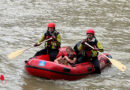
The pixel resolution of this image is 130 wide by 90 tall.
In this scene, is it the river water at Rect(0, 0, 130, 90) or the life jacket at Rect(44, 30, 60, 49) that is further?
the life jacket at Rect(44, 30, 60, 49)

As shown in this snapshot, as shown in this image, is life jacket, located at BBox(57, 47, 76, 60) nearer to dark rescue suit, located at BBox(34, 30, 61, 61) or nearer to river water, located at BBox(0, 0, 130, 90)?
dark rescue suit, located at BBox(34, 30, 61, 61)

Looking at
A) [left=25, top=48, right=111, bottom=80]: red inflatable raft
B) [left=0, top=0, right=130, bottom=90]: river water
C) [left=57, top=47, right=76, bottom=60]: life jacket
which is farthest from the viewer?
[left=57, top=47, right=76, bottom=60]: life jacket

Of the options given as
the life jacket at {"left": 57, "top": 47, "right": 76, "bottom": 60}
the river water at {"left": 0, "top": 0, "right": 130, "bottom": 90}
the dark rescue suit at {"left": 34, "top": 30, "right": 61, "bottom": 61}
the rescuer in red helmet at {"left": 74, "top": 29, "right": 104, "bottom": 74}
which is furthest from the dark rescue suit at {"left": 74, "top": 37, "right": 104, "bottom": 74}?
the dark rescue suit at {"left": 34, "top": 30, "right": 61, "bottom": 61}

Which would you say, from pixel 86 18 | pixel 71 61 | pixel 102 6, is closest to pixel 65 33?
pixel 86 18

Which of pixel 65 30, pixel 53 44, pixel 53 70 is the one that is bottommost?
pixel 65 30

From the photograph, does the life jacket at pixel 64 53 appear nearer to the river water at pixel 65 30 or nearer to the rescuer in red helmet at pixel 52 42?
the rescuer in red helmet at pixel 52 42

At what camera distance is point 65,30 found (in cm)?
1328

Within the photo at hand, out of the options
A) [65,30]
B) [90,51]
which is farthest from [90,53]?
[65,30]

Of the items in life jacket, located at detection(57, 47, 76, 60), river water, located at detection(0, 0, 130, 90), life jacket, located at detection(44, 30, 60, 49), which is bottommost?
river water, located at detection(0, 0, 130, 90)

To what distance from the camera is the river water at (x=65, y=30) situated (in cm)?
775

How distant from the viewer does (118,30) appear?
44.2 ft

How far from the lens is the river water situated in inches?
305

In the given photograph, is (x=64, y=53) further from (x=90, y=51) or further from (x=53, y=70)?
(x=53, y=70)

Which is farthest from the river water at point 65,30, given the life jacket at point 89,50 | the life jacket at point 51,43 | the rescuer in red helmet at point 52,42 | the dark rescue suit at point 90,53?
the life jacket at point 51,43
